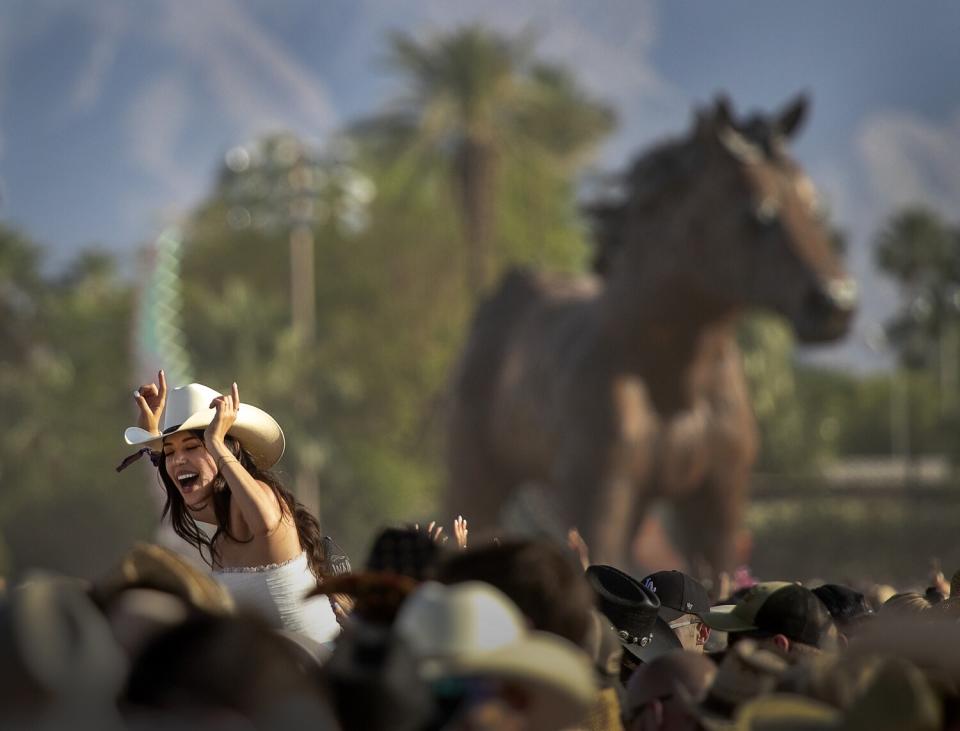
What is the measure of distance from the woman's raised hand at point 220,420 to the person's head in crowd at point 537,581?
1131 millimetres

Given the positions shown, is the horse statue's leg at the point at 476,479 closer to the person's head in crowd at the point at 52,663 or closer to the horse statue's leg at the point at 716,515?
the horse statue's leg at the point at 716,515

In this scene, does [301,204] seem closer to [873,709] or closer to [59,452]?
[59,452]

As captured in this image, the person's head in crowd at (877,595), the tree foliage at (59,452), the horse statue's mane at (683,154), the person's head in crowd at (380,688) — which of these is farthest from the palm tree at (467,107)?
the person's head in crowd at (380,688)

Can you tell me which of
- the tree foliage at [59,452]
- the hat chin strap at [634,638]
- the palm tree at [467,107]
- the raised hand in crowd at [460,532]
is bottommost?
the hat chin strap at [634,638]

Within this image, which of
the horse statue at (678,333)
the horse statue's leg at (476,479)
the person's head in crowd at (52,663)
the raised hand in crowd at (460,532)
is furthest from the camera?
the horse statue's leg at (476,479)

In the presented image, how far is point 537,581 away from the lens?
118 inches

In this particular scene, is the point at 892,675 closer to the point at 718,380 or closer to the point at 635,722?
the point at 635,722

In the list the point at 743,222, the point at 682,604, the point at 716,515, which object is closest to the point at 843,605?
→ the point at 682,604

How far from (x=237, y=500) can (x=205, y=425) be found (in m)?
0.30

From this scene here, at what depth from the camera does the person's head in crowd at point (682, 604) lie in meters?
4.30

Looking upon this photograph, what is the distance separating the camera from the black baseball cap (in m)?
4.30

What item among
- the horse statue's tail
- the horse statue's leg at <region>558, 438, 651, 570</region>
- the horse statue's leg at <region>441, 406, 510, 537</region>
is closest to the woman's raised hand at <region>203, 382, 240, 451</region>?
the horse statue's leg at <region>558, 438, 651, 570</region>

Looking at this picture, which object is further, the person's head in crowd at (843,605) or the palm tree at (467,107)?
the palm tree at (467,107)

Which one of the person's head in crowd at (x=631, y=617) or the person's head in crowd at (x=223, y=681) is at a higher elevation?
the person's head in crowd at (x=631, y=617)
